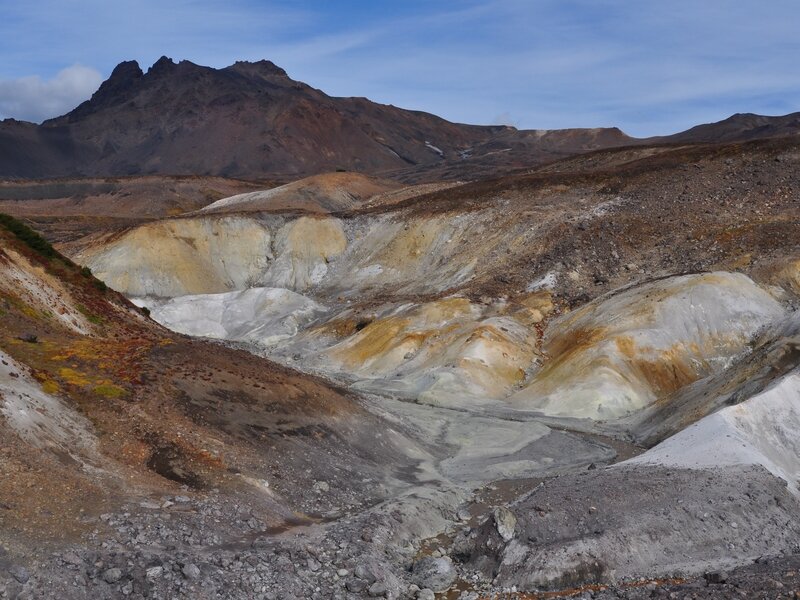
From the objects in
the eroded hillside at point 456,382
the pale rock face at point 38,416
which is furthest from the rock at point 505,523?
the pale rock face at point 38,416

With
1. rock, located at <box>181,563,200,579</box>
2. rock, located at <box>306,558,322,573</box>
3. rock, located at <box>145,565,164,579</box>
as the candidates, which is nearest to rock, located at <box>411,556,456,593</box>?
rock, located at <box>306,558,322,573</box>

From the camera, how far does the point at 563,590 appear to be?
18.2 meters

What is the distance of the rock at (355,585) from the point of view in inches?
726

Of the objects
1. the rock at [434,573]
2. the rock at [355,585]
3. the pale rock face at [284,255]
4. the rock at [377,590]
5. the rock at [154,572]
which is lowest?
the rock at [434,573]

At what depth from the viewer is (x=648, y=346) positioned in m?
41.4

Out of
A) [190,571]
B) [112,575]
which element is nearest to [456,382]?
[190,571]

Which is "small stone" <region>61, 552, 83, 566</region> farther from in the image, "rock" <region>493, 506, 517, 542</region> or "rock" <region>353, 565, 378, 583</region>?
"rock" <region>493, 506, 517, 542</region>

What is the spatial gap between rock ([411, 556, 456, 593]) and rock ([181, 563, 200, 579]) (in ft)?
16.5

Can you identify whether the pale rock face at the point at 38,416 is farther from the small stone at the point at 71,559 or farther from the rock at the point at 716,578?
the rock at the point at 716,578

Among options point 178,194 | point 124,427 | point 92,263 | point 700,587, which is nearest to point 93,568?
point 124,427

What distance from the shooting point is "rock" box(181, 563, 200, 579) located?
17109 mm

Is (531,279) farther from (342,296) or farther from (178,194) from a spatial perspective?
(178,194)

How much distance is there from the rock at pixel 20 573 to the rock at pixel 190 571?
2.89 meters

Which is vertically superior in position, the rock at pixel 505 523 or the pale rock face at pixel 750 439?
the pale rock face at pixel 750 439
